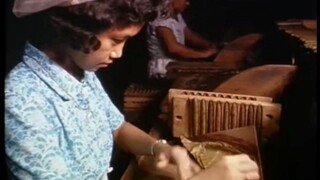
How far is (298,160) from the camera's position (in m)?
1.23

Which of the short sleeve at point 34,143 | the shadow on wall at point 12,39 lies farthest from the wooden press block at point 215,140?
the shadow on wall at point 12,39

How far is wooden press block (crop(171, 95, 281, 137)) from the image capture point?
1234 mm

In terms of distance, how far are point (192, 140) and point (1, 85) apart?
1.10ft

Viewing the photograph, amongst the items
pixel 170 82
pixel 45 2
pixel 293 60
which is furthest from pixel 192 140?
pixel 45 2

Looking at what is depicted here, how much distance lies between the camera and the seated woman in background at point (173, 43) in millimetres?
1271

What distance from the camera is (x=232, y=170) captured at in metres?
1.24

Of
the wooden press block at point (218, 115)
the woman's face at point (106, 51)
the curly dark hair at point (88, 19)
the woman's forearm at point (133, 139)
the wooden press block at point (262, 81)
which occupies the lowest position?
the woman's forearm at point (133, 139)

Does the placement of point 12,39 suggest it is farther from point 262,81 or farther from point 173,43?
point 262,81

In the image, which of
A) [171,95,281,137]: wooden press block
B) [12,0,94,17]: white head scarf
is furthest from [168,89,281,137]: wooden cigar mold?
[12,0,94,17]: white head scarf

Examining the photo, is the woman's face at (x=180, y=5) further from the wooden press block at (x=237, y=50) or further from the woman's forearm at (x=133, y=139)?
the woman's forearm at (x=133, y=139)

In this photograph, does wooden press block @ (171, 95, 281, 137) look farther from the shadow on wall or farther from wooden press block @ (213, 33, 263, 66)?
the shadow on wall

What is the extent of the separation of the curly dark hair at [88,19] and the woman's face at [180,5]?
0.02 m

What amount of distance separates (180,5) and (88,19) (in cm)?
15

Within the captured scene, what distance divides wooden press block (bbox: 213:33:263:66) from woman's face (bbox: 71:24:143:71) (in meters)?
0.14
